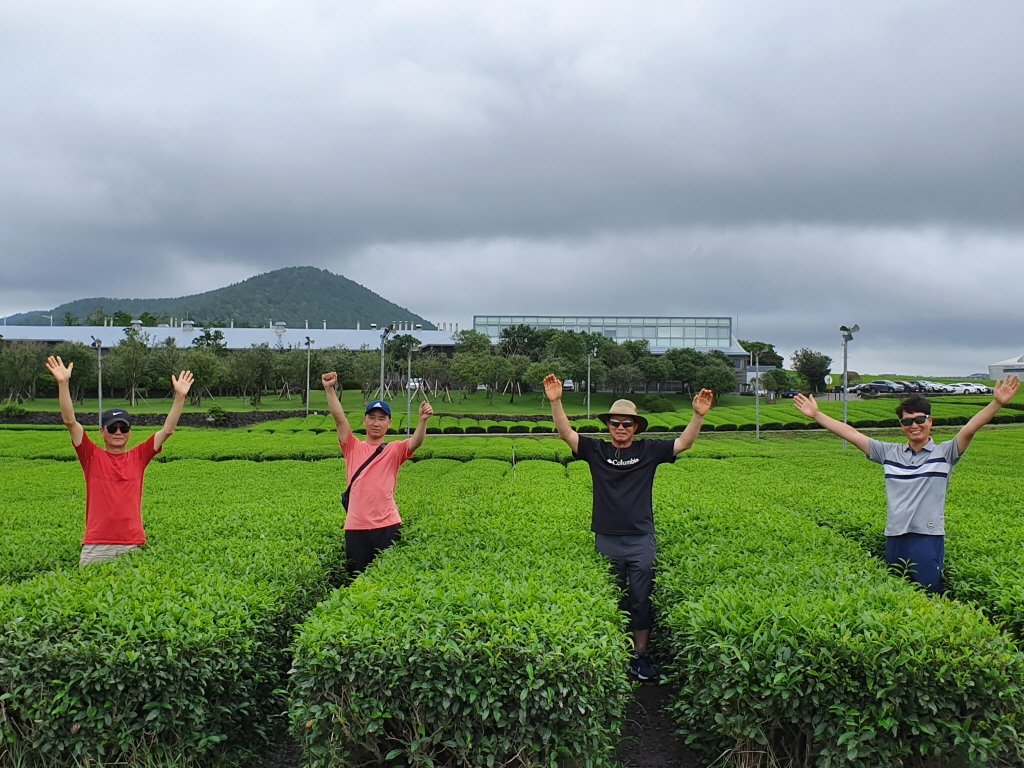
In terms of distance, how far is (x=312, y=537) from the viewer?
729cm

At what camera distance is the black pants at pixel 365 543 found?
21.5 feet

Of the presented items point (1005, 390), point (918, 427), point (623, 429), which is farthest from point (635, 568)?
point (1005, 390)

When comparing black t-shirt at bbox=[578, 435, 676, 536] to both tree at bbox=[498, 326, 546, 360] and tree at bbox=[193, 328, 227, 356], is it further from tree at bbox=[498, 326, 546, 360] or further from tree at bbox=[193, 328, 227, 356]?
tree at bbox=[193, 328, 227, 356]

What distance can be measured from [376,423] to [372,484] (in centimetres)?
53

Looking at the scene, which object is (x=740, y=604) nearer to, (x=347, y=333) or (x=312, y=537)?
(x=312, y=537)

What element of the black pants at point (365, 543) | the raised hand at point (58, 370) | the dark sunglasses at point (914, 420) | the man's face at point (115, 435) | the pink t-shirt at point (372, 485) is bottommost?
→ the black pants at point (365, 543)

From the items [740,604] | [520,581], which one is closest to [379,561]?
[520,581]

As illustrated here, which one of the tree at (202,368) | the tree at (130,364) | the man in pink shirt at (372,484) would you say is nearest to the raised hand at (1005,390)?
the man in pink shirt at (372,484)

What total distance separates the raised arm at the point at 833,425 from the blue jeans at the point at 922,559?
781 mm

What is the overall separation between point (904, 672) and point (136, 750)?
410cm

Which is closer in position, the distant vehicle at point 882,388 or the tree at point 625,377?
the tree at point 625,377

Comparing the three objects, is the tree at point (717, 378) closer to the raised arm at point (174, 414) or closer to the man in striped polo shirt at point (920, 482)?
the man in striped polo shirt at point (920, 482)

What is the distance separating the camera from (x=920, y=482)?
5.77 metres

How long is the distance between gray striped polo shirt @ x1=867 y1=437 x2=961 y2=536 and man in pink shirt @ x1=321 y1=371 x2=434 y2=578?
12.4ft
